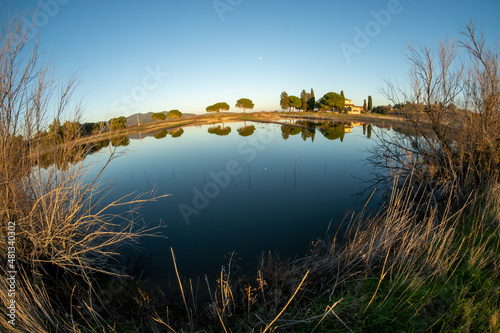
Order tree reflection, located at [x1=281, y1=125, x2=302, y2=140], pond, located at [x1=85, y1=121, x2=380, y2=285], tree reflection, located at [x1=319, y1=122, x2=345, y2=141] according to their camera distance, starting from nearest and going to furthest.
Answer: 1. pond, located at [x1=85, y1=121, x2=380, y2=285]
2. tree reflection, located at [x1=319, y1=122, x2=345, y2=141]
3. tree reflection, located at [x1=281, y1=125, x2=302, y2=140]

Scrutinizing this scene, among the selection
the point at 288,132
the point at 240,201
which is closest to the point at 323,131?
the point at 288,132

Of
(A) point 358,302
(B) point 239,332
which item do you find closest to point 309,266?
(A) point 358,302

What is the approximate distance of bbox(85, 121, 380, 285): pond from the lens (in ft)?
14.7

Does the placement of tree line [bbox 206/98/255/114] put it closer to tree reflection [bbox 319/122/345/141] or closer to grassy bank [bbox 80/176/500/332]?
tree reflection [bbox 319/122/345/141]

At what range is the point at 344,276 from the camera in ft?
9.09

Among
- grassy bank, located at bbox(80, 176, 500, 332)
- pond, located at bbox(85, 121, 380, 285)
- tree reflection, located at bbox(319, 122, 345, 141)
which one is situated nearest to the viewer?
grassy bank, located at bbox(80, 176, 500, 332)

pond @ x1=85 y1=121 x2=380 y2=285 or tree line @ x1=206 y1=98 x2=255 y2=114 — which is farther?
tree line @ x1=206 y1=98 x2=255 y2=114

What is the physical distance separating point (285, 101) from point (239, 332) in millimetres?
68513

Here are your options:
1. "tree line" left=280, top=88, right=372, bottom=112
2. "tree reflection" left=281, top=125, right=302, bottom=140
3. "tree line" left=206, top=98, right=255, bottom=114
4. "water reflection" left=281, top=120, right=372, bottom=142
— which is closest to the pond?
"water reflection" left=281, top=120, right=372, bottom=142

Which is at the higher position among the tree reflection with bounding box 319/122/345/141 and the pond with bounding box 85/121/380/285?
the tree reflection with bounding box 319/122/345/141

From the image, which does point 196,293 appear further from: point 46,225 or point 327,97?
point 327,97

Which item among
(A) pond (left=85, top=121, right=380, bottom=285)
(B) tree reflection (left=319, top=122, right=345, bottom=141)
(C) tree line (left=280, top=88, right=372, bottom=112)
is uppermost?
(C) tree line (left=280, top=88, right=372, bottom=112)

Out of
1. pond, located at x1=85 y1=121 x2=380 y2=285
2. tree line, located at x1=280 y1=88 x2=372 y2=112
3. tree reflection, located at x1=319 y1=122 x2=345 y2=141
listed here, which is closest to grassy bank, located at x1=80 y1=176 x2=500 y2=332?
pond, located at x1=85 y1=121 x2=380 y2=285

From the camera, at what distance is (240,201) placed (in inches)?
273
